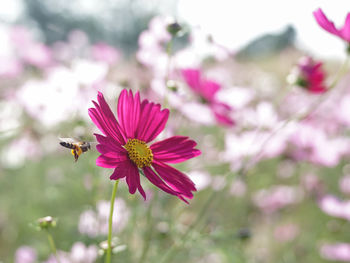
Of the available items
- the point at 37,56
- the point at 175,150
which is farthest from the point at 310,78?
the point at 37,56

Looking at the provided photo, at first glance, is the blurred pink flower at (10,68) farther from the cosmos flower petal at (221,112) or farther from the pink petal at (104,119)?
the pink petal at (104,119)

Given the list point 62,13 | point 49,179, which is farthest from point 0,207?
point 62,13

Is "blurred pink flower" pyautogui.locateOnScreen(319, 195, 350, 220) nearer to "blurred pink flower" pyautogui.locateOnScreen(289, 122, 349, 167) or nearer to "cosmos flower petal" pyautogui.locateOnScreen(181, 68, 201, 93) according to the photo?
"blurred pink flower" pyautogui.locateOnScreen(289, 122, 349, 167)

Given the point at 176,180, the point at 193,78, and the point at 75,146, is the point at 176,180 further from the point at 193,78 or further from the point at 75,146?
the point at 193,78

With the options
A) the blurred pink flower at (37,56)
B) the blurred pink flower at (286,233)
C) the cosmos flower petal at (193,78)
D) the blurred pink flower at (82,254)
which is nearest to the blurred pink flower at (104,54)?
the blurred pink flower at (37,56)

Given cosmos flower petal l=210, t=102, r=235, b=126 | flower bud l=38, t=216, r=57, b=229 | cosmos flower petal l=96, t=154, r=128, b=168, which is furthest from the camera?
cosmos flower petal l=210, t=102, r=235, b=126

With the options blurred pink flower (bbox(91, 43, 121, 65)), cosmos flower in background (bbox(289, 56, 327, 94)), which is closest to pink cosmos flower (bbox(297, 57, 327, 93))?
cosmos flower in background (bbox(289, 56, 327, 94))

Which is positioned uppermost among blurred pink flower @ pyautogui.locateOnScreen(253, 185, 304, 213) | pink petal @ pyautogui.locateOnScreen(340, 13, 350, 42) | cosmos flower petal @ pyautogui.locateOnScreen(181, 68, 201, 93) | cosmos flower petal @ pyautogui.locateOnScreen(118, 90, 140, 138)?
blurred pink flower @ pyautogui.locateOnScreen(253, 185, 304, 213)

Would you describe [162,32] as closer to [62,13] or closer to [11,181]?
[11,181]
